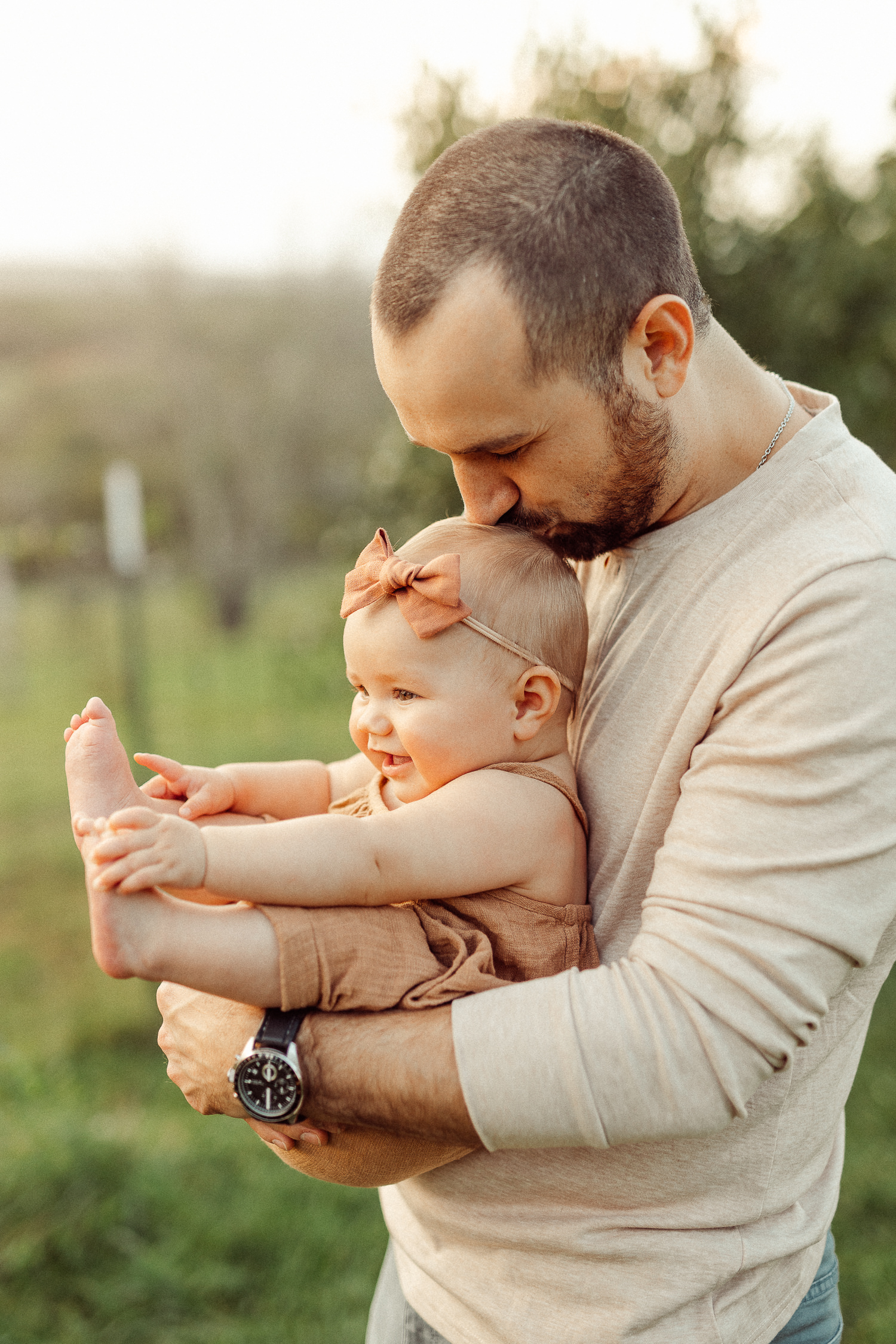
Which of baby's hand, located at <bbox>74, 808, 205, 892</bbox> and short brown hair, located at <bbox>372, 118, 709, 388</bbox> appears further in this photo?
short brown hair, located at <bbox>372, 118, 709, 388</bbox>

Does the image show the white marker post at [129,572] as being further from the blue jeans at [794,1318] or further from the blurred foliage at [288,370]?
the blue jeans at [794,1318]

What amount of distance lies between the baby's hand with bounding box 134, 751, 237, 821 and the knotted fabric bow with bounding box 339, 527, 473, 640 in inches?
16.9

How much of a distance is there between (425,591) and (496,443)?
0.79ft

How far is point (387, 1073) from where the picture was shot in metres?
1.44

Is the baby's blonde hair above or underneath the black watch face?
above

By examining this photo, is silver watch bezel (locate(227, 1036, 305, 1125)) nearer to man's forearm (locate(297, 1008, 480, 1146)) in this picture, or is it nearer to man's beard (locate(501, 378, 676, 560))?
man's forearm (locate(297, 1008, 480, 1146))

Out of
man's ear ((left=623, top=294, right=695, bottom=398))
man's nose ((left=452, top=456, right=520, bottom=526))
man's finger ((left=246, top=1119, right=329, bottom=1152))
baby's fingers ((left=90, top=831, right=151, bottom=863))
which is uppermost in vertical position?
man's ear ((left=623, top=294, right=695, bottom=398))

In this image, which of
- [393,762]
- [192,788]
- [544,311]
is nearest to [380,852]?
[393,762]

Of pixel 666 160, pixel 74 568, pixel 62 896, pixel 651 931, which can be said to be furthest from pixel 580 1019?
pixel 74 568

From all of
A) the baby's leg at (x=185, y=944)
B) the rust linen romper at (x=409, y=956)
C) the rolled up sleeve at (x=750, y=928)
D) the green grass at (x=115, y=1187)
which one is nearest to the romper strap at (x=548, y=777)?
the rust linen romper at (x=409, y=956)

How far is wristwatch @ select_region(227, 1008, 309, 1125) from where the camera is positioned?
1.48 meters

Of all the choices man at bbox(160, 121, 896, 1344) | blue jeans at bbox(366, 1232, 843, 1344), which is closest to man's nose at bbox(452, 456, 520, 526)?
man at bbox(160, 121, 896, 1344)

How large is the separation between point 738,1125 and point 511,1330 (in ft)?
1.47

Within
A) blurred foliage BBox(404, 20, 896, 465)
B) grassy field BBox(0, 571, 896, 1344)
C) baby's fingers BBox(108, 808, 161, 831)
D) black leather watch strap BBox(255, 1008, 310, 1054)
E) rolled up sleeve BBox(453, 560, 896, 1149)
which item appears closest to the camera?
rolled up sleeve BBox(453, 560, 896, 1149)
